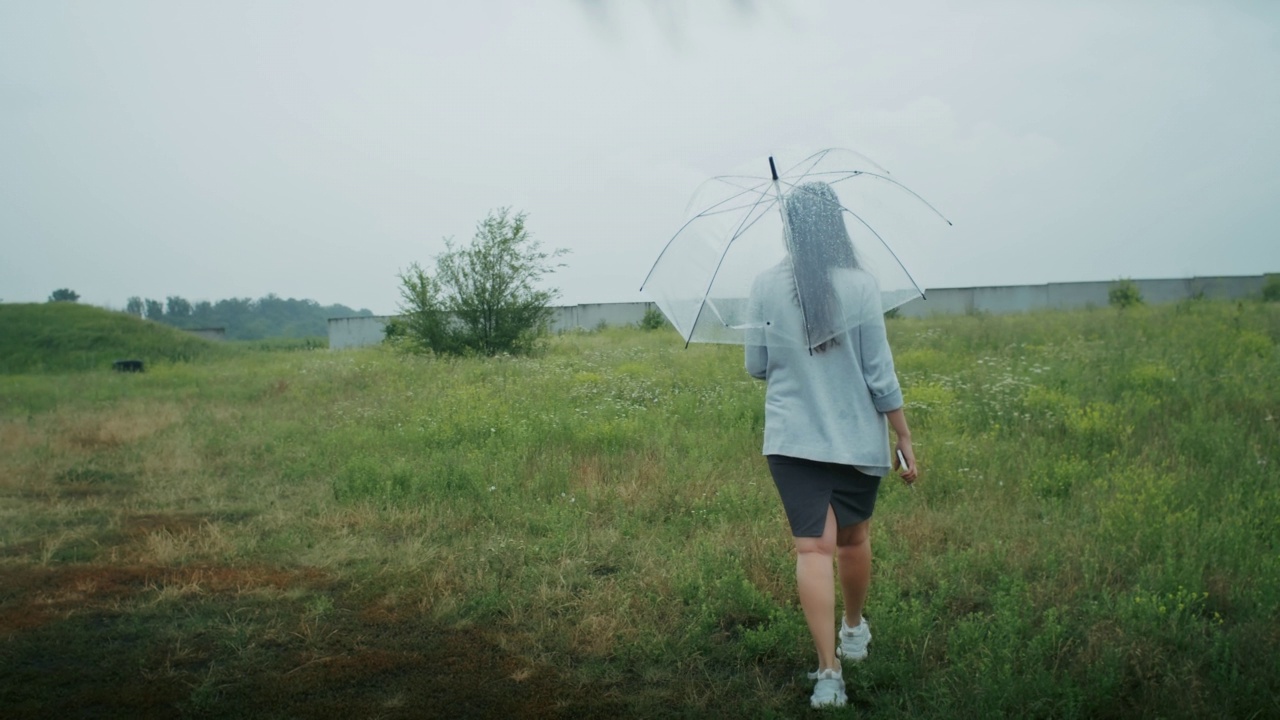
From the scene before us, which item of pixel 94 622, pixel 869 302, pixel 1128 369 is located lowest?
pixel 94 622

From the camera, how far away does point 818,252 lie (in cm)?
344

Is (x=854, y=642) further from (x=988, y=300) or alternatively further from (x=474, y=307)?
(x=988, y=300)

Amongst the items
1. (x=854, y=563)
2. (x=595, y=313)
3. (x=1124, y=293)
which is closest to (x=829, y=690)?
(x=854, y=563)

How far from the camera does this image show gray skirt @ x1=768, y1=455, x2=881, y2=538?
3.41 m

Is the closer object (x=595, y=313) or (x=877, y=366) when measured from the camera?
(x=877, y=366)

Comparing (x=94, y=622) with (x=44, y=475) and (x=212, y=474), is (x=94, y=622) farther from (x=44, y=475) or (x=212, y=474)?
(x=44, y=475)

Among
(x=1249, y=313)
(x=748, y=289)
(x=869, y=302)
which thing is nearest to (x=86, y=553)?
(x=748, y=289)

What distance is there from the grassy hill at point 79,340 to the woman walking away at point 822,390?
96.1 feet

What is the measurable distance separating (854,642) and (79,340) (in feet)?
118

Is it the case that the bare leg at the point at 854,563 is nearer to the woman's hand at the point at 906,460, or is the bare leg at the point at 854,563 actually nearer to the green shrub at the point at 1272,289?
the woman's hand at the point at 906,460

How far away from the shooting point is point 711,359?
1439 centimetres

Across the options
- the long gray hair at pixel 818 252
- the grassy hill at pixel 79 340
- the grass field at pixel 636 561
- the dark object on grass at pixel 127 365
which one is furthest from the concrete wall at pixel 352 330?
the long gray hair at pixel 818 252

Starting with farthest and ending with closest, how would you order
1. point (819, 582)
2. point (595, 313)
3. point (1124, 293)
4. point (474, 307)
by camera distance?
point (595, 313)
point (1124, 293)
point (474, 307)
point (819, 582)

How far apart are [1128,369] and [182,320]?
211ft
